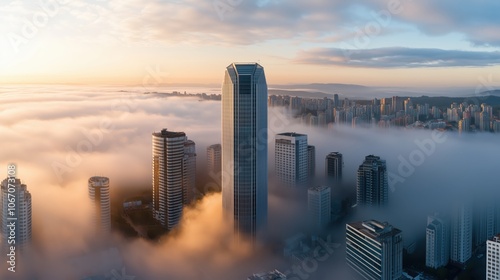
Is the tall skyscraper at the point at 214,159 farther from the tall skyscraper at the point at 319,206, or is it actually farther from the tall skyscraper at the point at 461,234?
the tall skyscraper at the point at 461,234

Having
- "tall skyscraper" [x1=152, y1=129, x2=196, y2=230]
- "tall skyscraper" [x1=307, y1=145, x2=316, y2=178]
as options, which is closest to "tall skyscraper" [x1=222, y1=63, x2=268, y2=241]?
"tall skyscraper" [x1=152, y1=129, x2=196, y2=230]

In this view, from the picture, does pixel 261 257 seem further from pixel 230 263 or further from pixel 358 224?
pixel 358 224

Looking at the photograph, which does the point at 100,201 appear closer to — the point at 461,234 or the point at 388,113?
the point at 461,234

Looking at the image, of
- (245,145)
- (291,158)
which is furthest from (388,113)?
(245,145)

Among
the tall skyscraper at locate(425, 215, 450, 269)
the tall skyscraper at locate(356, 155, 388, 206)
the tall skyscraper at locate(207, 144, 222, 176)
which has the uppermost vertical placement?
the tall skyscraper at locate(207, 144, 222, 176)

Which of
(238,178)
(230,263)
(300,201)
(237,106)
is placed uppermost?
(237,106)

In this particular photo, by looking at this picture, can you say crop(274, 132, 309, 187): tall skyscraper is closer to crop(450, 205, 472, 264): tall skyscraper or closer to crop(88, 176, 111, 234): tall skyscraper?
crop(450, 205, 472, 264): tall skyscraper

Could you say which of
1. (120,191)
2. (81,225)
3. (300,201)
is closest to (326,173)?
(300,201)
